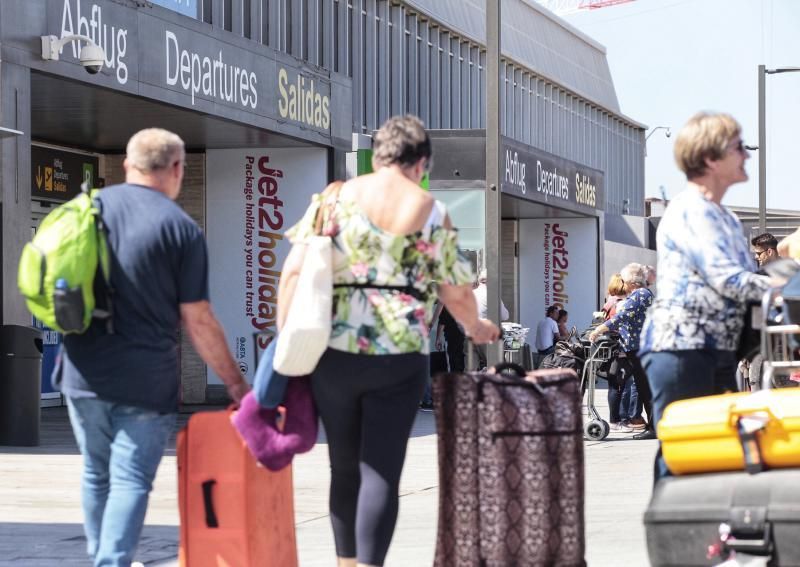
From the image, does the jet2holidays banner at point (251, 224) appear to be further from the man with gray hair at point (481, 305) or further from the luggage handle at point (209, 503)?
the luggage handle at point (209, 503)

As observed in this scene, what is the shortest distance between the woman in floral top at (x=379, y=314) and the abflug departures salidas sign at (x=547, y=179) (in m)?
20.0

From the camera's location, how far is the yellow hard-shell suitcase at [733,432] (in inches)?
223

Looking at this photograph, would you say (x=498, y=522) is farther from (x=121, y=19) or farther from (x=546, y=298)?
(x=546, y=298)

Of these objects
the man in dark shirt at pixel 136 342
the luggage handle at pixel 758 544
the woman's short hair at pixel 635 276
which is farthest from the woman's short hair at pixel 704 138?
the woman's short hair at pixel 635 276

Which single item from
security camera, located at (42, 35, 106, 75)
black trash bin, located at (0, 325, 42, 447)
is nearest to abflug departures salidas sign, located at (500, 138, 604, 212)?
security camera, located at (42, 35, 106, 75)

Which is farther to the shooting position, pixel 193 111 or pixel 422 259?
pixel 193 111

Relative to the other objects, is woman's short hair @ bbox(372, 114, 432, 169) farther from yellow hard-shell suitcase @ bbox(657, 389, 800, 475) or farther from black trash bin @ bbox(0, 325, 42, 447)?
black trash bin @ bbox(0, 325, 42, 447)

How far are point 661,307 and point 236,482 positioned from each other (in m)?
1.62

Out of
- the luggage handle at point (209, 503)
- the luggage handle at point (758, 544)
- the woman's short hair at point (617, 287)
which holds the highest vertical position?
the woman's short hair at point (617, 287)

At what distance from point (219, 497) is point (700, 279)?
1854mm

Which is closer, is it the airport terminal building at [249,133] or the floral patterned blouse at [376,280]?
the floral patterned blouse at [376,280]

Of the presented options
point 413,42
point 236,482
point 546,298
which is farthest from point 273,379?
point 413,42

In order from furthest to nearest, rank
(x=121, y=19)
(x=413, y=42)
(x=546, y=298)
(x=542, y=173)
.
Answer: (x=413, y=42) → (x=546, y=298) → (x=542, y=173) → (x=121, y=19)

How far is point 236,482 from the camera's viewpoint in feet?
20.1
